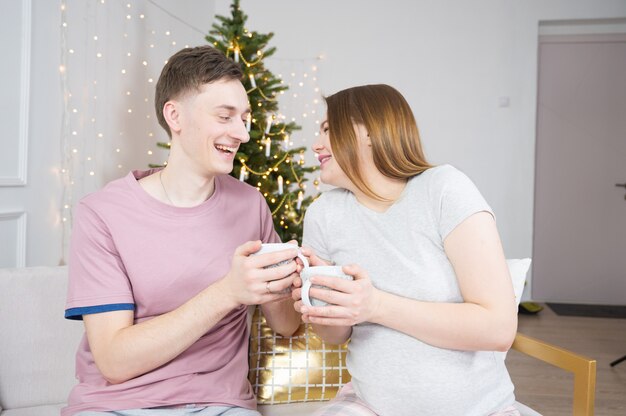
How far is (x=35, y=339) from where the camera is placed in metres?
1.61

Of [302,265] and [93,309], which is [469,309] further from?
[93,309]


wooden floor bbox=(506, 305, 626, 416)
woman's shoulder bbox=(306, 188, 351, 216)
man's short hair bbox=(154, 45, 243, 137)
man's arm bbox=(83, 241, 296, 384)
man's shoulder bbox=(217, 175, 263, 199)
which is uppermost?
man's short hair bbox=(154, 45, 243, 137)

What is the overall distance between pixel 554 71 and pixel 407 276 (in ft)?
16.1

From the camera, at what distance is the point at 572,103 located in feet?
18.0

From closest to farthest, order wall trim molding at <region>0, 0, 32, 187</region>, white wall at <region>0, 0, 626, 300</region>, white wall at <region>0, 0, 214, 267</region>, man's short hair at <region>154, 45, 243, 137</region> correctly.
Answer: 1. man's short hair at <region>154, 45, 243, 137</region>
2. wall trim molding at <region>0, 0, 32, 187</region>
3. white wall at <region>0, 0, 214, 267</region>
4. white wall at <region>0, 0, 626, 300</region>

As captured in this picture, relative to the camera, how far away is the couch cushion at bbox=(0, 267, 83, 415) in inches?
62.2

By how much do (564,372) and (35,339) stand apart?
2.97m

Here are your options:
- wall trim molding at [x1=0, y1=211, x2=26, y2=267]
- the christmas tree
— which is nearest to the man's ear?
wall trim molding at [x1=0, y1=211, x2=26, y2=267]

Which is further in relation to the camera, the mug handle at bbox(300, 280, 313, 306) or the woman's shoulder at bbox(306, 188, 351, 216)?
the woman's shoulder at bbox(306, 188, 351, 216)

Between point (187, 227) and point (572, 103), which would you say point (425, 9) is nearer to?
point (572, 103)

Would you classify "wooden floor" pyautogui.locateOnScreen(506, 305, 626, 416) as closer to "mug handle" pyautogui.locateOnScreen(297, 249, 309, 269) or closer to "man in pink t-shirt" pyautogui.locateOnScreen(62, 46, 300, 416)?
"man in pink t-shirt" pyautogui.locateOnScreen(62, 46, 300, 416)

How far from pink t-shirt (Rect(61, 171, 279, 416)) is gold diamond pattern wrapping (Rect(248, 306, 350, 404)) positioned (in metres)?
0.14

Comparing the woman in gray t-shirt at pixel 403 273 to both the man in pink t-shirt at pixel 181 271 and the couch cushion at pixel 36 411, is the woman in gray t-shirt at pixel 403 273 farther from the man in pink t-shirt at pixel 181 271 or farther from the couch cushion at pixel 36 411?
the couch cushion at pixel 36 411

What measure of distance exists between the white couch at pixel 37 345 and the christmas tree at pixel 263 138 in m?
1.45
